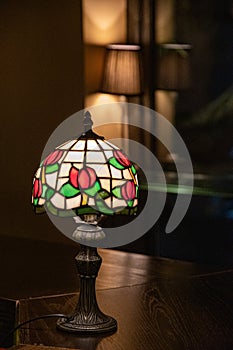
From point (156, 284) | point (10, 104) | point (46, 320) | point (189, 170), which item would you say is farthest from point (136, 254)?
point (46, 320)

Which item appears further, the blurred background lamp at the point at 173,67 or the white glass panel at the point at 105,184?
the blurred background lamp at the point at 173,67

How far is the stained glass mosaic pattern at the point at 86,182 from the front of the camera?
183cm

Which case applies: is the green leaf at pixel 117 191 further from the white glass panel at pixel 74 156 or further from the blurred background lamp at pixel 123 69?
the blurred background lamp at pixel 123 69

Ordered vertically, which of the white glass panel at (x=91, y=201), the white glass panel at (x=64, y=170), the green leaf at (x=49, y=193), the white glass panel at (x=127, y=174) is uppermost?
the white glass panel at (x=64, y=170)

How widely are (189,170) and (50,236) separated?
1196mm

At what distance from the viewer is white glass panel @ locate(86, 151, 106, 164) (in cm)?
186

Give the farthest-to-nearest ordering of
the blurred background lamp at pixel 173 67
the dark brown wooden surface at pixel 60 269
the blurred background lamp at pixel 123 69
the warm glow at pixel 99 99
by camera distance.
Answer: the warm glow at pixel 99 99 → the blurred background lamp at pixel 123 69 → the blurred background lamp at pixel 173 67 → the dark brown wooden surface at pixel 60 269

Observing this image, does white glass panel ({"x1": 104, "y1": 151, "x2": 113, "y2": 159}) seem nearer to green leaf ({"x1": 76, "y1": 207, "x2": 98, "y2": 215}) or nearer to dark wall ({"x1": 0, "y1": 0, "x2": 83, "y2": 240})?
green leaf ({"x1": 76, "y1": 207, "x2": 98, "y2": 215})

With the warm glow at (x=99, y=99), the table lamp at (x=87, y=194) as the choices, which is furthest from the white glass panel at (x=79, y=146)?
the warm glow at (x=99, y=99)

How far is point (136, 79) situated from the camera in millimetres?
4750

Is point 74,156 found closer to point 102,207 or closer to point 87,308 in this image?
point 102,207

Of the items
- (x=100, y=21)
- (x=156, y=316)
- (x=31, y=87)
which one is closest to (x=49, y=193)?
(x=156, y=316)

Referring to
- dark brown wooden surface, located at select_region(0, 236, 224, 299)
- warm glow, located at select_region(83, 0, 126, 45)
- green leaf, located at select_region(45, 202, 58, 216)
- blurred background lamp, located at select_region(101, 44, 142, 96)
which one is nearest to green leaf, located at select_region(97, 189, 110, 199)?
green leaf, located at select_region(45, 202, 58, 216)

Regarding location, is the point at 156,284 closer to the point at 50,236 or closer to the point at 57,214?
the point at 57,214
